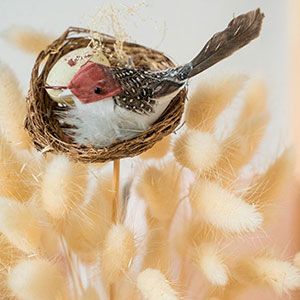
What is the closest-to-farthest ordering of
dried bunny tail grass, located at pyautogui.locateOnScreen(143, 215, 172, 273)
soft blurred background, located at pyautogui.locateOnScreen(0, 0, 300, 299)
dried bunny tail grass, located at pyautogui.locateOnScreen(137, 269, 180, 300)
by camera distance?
dried bunny tail grass, located at pyautogui.locateOnScreen(137, 269, 180, 300) → dried bunny tail grass, located at pyautogui.locateOnScreen(143, 215, 172, 273) → soft blurred background, located at pyautogui.locateOnScreen(0, 0, 300, 299)

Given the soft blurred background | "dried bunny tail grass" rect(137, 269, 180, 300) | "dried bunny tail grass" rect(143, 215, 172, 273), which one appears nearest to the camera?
"dried bunny tail grass" rect(137, 269, 180, 300)

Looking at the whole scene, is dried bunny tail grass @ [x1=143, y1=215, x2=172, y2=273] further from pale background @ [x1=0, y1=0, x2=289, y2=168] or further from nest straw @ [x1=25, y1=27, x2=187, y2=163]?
pale background @ [x1=0, y1=0, x2=289, y2=168]

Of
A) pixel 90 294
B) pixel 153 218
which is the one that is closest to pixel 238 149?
pixel 153 218

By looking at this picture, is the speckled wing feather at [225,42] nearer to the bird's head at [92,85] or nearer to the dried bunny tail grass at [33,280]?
the bird's head at [92,85]

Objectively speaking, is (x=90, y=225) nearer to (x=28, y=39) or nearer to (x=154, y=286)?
(x=154, y=286)

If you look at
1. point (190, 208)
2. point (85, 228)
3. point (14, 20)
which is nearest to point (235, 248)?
point (190, 208)

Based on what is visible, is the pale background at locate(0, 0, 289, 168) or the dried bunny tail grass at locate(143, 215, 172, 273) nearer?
the dried bunny tail grass at locate(143, 215, 172, 273)

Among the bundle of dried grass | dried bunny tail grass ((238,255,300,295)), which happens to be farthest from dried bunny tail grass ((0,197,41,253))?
dried bunny tail grass ((238,255,300,295))
